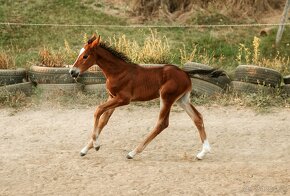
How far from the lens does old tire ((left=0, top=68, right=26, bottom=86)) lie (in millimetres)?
11000

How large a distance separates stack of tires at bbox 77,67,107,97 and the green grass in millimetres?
4287

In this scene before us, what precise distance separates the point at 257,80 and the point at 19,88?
458 centimetres

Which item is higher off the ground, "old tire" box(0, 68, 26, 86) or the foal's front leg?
the foal's front leg

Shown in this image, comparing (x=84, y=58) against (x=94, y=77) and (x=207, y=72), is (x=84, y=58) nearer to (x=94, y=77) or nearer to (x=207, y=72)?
(x=207, y=72)

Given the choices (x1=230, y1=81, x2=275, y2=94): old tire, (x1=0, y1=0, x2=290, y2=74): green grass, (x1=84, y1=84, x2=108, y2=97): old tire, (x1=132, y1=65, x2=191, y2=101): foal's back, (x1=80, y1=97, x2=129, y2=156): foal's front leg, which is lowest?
(x1=0, y1=0, x2=290, y2=74): green grass

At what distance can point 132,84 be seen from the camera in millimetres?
7512

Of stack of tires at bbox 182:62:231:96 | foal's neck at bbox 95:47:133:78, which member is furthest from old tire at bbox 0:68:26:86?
foal's neck at bbox 95:47:133:78

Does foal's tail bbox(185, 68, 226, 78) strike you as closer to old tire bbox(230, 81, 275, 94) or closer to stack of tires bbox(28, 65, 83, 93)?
old tire bbox(230, 81, 275, 94)

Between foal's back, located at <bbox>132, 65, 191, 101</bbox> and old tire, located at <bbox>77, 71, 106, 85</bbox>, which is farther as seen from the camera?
old tire, located at <bbox>77, 71, 106, 85</bbox>

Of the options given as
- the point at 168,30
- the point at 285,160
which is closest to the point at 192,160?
the point at 285,160

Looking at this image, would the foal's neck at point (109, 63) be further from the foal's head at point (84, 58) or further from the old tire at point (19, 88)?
the old tire at point (19, 88)

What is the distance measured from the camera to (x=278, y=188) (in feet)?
21.0

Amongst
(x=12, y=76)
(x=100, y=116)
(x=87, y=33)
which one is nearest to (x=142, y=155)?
(x=100, y=116)

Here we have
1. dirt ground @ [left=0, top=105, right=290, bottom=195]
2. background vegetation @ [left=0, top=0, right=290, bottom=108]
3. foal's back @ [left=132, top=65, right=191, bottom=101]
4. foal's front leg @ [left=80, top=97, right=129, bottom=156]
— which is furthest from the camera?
background vegetation @ [left=0, top=0, right=290, bottom=108]
